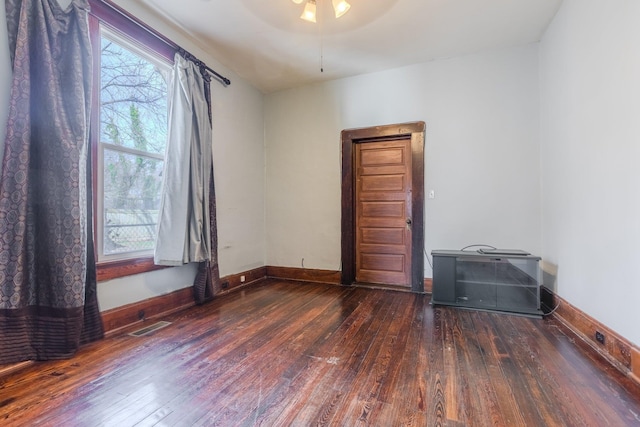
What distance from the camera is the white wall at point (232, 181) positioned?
2.71 m

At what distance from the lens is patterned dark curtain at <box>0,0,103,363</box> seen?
1743 millimetres

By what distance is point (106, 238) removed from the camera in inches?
93.7

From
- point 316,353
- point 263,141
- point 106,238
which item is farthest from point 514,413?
point 263,141

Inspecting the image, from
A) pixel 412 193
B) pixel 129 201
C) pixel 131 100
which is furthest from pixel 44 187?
pixel 412 193

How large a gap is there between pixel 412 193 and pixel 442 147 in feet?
2.21

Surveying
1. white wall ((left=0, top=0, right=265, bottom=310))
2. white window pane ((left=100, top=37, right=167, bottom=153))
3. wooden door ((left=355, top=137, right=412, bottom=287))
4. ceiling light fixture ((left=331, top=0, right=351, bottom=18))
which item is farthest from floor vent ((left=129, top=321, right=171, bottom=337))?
ceiling light fixture ((left=331, top=0, right=351, bottom=18))

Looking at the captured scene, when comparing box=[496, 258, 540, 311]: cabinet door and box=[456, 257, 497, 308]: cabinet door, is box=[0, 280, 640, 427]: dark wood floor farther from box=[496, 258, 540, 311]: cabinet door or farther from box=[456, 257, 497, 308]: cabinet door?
box=[456, 257, 497, 308]: cabinet door

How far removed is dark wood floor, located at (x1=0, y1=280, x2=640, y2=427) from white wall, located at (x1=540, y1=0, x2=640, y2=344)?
0.52m

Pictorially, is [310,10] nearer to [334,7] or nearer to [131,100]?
[334,7]

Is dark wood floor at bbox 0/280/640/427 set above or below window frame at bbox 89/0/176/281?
below

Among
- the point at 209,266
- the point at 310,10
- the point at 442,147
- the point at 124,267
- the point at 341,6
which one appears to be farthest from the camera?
the point at 442,147

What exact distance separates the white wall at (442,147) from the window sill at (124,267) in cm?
201

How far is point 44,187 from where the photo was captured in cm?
189

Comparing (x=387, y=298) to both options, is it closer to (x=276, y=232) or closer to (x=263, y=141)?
(x=276, y=232)
